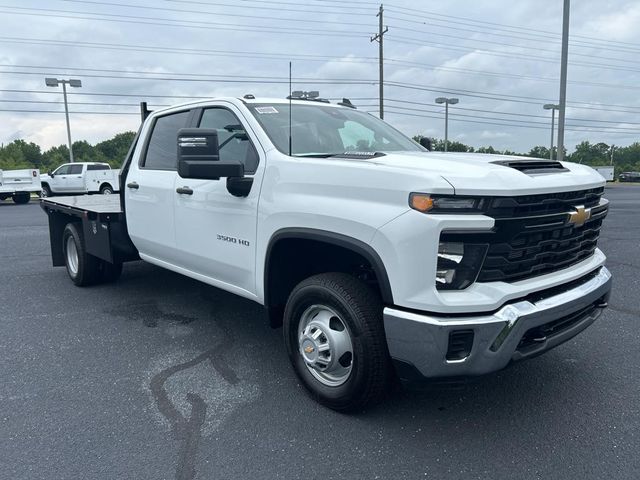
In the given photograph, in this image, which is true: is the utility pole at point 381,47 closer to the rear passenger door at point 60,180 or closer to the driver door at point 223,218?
the rear passenger door at point 60,180

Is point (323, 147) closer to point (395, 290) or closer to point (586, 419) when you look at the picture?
point (395, 290)

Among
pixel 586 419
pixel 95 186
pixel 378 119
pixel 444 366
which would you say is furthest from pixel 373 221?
pixel 95 186

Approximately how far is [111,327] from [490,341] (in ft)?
11.6

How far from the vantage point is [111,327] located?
476 centimetres

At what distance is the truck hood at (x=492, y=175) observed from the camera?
251 centimetres

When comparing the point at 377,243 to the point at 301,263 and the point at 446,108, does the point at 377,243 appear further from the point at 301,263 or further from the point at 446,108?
the point at 446,108

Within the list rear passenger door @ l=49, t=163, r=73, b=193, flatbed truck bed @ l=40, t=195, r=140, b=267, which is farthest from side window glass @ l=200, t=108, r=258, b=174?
rear passenger door @ l=49, t=163, r=73, b=193

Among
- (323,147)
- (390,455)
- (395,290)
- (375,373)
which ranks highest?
(323,147)

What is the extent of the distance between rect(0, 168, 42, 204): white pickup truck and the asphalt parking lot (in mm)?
19581

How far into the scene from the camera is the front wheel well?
311 centimetres

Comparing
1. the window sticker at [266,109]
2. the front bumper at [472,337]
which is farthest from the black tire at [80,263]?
the front bumper at [472,337]

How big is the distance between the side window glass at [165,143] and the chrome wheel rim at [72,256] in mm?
2017

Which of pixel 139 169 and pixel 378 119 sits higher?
pixel 378 119

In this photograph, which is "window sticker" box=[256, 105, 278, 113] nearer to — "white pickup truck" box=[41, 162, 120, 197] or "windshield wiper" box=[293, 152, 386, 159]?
"windshield wiper" box=[293, 152, 386, 159]
